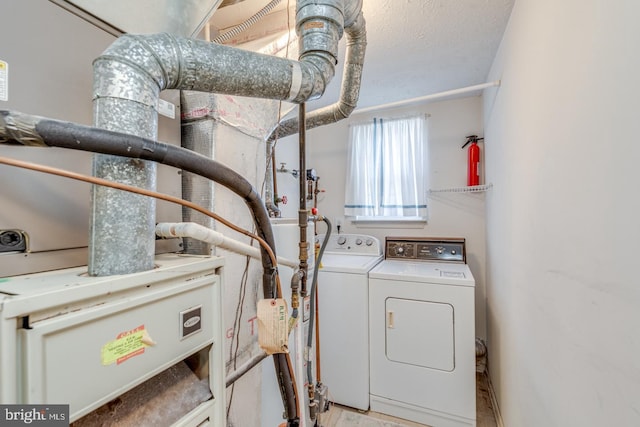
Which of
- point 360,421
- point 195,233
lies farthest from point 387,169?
point 195,233

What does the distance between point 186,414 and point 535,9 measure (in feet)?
6.22

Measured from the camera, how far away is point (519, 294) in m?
1.37

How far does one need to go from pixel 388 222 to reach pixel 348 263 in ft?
2.78

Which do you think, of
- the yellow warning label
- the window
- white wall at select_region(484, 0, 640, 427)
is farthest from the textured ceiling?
the yellow warning label

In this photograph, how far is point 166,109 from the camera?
1.09 metres

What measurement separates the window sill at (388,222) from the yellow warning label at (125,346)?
252 centimetres

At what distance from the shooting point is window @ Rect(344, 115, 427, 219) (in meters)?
2.73

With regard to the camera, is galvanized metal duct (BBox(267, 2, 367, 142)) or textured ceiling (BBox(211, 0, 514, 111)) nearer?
galvanized metal duct (BBox(267, 2, 367, 142))

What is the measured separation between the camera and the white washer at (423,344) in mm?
1821

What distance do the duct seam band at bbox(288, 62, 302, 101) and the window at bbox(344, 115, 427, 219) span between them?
2.03 m

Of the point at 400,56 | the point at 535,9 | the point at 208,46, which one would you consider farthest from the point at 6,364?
the point at 400,56

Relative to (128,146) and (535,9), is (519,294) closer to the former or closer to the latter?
(535,9)

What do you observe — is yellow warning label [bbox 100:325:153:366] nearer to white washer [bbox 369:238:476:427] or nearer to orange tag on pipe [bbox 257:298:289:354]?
orange tag on pipe [bbox 257:298:289:354]

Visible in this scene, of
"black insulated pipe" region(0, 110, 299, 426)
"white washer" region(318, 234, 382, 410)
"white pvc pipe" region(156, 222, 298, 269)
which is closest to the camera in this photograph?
"black insulated pipe" region(0, 110, 299, 426)
